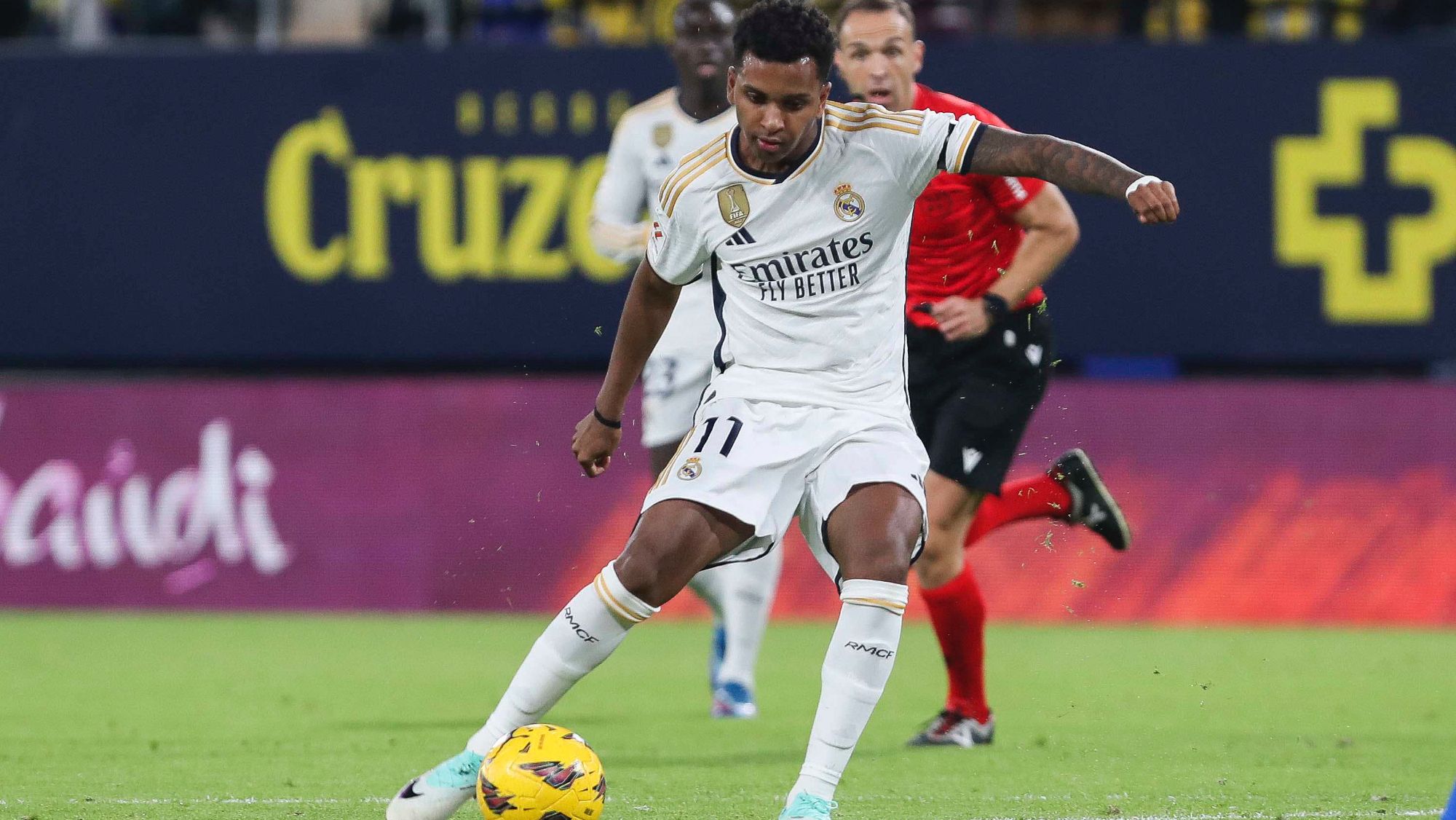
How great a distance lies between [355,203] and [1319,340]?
17.2 ft

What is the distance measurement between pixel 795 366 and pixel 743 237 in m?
0.33

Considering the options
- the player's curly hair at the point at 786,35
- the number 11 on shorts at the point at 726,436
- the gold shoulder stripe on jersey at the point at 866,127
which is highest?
the player's curly hair at the point at 786,35

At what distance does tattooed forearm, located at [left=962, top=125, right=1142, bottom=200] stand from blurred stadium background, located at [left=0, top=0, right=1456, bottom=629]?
19.4 feet

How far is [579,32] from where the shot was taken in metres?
A: 11.7

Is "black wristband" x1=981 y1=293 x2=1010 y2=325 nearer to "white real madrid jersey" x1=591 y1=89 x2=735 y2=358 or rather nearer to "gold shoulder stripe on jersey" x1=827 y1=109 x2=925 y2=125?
"gold shoulder stripe on jersey" x1=827 y1=109 x2=925 y2=125

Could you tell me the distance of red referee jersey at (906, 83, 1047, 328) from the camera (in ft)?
20.7

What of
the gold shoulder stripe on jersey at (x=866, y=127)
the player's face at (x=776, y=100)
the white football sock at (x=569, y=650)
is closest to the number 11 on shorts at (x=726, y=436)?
the white football sock at (x=569, y=650)

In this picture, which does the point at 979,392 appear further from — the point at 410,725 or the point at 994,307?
the point at 410,725

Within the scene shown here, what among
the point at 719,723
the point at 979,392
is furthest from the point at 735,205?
the point at 719,723

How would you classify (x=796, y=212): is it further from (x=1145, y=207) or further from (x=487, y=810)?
(x=487, y=810)

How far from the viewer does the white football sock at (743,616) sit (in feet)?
23.5

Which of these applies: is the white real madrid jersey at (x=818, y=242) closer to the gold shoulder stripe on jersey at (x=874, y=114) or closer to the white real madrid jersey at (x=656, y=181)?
the gold shoulder stripe on jersey at (x=874, y=114)

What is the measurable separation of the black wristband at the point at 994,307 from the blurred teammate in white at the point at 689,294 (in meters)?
1.41

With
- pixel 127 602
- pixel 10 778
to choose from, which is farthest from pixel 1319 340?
pixel 10 778
